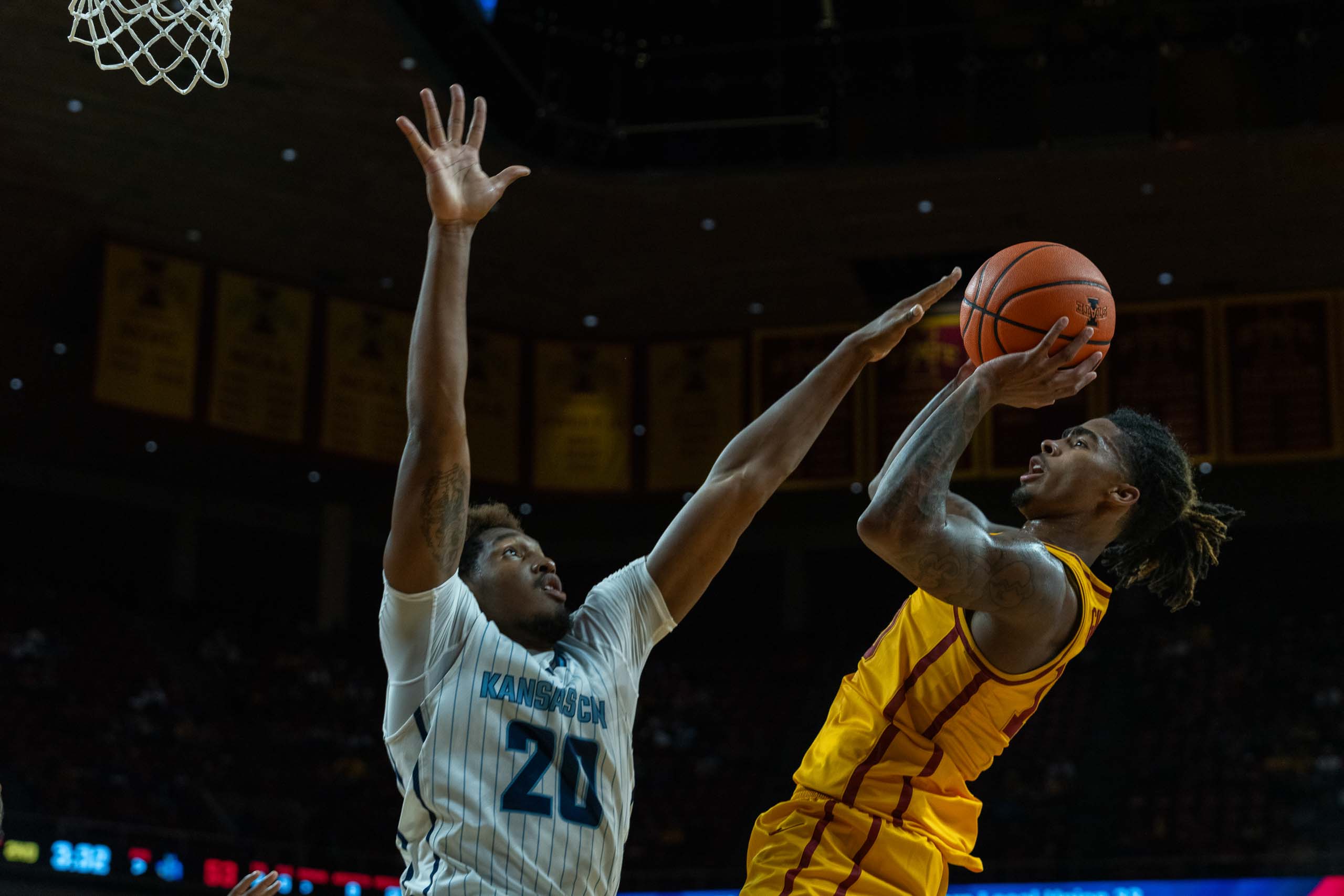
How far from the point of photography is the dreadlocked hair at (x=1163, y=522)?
425 centimetres

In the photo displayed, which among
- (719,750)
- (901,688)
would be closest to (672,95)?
(719,750)

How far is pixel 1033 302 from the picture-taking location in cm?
438

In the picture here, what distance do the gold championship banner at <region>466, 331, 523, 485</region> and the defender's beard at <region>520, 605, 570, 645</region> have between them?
44.3ft

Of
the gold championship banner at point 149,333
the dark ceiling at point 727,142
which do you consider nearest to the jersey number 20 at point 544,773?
the dark ceiling at point 727,142

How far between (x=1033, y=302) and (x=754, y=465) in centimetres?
109

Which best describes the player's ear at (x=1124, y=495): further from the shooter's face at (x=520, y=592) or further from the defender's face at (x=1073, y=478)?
the shooter's face at (x=520, y=592)

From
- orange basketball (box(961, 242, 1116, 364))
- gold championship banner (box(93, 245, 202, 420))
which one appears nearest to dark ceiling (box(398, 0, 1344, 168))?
gold championship banner (box(93, 245, 202, 420))

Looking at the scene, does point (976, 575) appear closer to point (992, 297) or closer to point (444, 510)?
point (992, 297)

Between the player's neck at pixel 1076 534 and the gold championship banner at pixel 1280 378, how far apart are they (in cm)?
1213

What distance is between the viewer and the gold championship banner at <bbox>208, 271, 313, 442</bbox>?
15.8 m

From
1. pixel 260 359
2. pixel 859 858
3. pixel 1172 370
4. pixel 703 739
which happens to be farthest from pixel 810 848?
pixel 703 739

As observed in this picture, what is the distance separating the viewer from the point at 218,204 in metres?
15.6

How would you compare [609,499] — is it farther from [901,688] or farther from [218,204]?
[901,688]

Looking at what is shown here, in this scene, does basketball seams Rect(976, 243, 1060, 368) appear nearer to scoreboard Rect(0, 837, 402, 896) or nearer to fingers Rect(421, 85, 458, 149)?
fingers Rect(421, 85, 458, 149)
